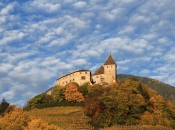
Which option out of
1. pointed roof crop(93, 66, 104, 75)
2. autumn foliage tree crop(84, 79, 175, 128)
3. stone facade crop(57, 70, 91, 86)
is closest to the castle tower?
pointed roof crop(93, 66, 104, 75)

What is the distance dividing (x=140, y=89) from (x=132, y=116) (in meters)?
10.8

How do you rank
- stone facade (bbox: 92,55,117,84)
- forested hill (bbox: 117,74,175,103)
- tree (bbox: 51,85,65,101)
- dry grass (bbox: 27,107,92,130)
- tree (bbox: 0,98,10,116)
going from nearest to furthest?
dry grass (bbox: 27,107,92,130)
tree (bbox: 51,85,65,101)
tree (bbox: 0,98,10,116)
stone facade (bbox: 92,55,117,84)
forested hill (bbox: 117,74,175,103)

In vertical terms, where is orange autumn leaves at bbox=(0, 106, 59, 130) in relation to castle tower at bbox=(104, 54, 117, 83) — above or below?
below

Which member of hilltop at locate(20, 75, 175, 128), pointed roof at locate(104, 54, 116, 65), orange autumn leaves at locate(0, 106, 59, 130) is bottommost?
orange autumn leaves at locate(0, 106, 59, 130)

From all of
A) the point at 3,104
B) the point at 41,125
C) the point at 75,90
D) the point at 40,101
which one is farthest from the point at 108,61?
the point at 41,125

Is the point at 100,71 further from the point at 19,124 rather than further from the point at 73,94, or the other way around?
the point at 19,124

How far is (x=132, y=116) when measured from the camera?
6028cm

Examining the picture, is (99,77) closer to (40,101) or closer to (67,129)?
(40,101)

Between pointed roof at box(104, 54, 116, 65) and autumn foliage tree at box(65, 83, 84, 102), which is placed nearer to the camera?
autumn foliage tree at box(65, 83, 84, 102)

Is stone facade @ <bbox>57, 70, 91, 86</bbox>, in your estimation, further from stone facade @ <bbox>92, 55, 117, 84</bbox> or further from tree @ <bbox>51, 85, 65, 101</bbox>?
tree @ <bbox>51, 85, 65, 101</bbox>

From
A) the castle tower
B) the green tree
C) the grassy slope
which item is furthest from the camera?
the castle tower

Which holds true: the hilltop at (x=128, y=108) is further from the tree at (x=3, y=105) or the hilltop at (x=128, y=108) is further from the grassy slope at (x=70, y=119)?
the tree at (x=3, y=105)

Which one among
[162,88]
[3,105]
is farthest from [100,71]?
[162,88]

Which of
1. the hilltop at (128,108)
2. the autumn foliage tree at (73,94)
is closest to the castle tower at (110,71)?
the autumn foliage tree at (73,94)
